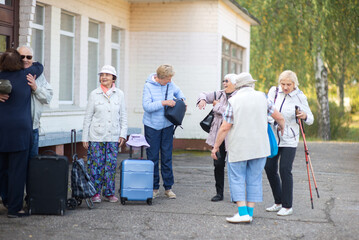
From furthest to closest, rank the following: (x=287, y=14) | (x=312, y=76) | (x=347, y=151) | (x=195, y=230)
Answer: (x=312, y=76), (x=287, y=14), (x=347, y=151), (x=195, y=230)

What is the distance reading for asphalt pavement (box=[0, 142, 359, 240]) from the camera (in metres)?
6.96

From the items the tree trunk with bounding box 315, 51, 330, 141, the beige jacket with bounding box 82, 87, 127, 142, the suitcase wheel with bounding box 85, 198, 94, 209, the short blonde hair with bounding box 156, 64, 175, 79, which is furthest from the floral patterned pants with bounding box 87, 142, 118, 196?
the tree trunk with bounding box 315, 51, 330, 141

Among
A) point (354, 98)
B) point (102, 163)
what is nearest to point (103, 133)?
point (102, 163)

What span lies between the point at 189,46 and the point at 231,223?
33.4 ft

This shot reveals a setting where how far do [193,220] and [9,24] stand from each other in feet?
17.2

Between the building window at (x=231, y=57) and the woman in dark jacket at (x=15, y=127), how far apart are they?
12118mm

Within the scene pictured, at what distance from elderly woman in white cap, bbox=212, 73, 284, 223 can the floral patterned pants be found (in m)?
1.79

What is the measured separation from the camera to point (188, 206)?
28.8 feet

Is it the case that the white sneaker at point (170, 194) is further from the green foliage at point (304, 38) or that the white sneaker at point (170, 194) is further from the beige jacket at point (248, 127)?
the green foliage at point (304, 38)

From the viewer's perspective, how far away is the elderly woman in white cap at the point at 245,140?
7.46 meters

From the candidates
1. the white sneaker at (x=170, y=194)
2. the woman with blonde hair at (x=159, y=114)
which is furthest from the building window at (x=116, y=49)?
the white sneaker at (x=170, y=194)

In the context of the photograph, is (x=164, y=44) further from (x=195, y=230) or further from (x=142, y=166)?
(x=195, y=230)

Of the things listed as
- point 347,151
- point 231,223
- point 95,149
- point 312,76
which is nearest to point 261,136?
point 231,223

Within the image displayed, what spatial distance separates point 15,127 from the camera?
7535 mm
